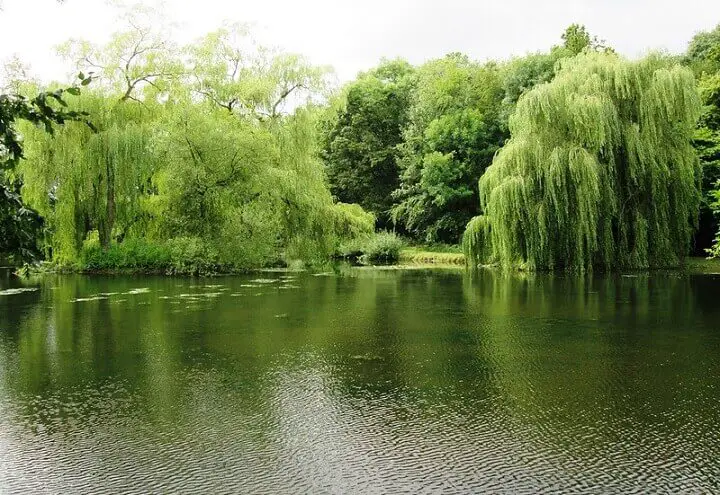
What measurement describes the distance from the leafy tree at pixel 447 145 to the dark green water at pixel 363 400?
22532 mm

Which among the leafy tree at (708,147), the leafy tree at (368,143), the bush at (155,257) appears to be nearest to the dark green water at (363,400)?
the bush at (155,257)

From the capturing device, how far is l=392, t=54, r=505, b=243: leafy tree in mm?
34875

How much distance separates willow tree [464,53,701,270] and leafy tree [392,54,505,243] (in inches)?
509

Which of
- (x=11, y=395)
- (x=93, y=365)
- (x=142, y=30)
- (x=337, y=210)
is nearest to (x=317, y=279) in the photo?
(x=337, y=210)

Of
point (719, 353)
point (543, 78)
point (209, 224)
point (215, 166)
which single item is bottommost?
point (719, 353)

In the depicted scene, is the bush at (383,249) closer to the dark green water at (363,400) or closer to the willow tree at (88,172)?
the willow tree at (88,172)

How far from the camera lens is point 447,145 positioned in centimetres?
3569

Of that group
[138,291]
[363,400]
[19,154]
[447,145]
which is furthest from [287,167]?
[19,154]

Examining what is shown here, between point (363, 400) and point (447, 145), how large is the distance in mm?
30611

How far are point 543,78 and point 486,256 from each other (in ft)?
38.9

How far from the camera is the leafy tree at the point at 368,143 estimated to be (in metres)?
41.7

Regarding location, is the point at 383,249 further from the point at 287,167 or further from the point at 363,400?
the point at 363,400

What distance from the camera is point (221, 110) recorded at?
2527cm

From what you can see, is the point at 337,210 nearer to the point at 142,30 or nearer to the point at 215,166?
the point at 215,166
